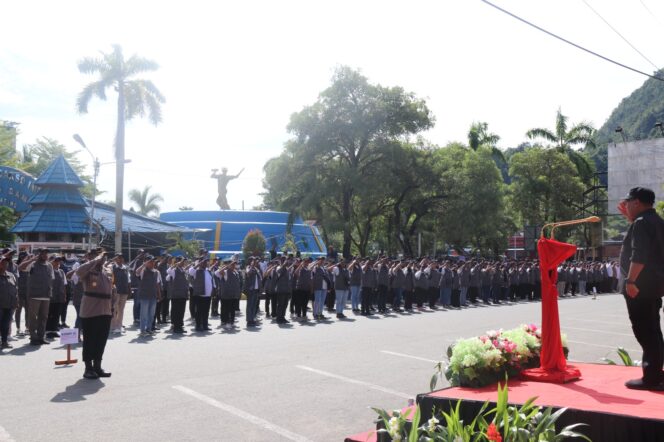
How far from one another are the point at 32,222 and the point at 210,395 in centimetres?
3111

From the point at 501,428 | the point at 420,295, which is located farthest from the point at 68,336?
the point at 420,295

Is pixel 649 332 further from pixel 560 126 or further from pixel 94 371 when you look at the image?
pixel 560 126

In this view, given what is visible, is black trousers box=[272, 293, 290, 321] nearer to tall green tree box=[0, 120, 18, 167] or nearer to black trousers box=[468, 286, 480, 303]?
black trousers box=[468, 286, 480, 303]

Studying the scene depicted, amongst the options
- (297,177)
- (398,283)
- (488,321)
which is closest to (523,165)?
(297,177)

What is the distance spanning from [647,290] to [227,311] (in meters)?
12.4

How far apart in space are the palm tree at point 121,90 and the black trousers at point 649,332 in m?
29.8

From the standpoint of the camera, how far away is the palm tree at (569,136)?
148 feet

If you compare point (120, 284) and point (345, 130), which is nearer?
point (120, 284)

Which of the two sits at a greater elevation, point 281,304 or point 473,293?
point 281,304

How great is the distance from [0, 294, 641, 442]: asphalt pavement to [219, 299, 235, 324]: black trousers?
146cm

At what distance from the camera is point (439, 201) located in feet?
119

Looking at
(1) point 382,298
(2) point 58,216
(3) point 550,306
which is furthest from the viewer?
(2) point 58,216

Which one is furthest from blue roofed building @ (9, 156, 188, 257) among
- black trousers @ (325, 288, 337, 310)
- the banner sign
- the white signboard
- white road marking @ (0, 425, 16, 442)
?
white road marking @ (0, 425, 16, 442)

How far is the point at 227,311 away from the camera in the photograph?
16516 millimetres
